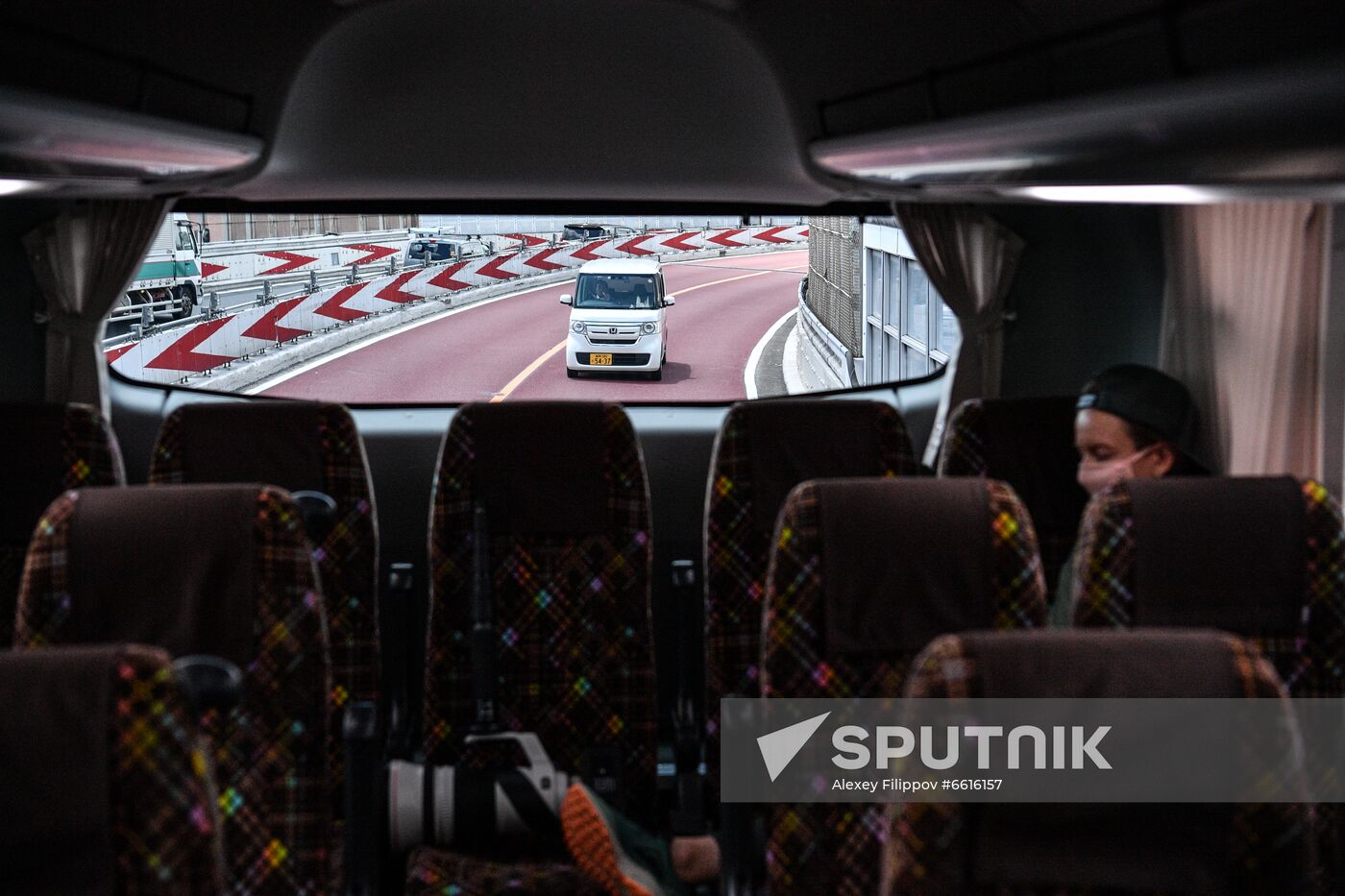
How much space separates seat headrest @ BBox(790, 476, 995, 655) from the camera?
7.47 feet

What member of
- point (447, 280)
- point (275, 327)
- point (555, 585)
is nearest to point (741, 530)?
point (555, 585)

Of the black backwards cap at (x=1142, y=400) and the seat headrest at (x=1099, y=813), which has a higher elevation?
the black backwards cap at (x=1142, y=400)

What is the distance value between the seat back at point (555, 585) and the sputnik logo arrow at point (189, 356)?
3.04m

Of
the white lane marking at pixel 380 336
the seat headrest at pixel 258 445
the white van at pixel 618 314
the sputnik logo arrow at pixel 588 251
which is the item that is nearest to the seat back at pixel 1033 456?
the seat headrest at pixel 258 445

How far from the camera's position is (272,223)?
20.7 ft

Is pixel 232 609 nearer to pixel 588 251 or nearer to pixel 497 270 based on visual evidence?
pixel 588 251

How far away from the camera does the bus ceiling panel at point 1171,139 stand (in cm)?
167

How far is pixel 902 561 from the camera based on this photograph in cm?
231

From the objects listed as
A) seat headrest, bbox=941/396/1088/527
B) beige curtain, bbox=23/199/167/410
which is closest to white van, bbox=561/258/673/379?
beige curtain, bbox=23/199/167/410

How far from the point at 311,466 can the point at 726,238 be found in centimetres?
334

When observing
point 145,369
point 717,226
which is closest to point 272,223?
point 145,369

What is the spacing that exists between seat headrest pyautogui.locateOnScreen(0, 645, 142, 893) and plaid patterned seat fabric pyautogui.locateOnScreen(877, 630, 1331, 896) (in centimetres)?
98

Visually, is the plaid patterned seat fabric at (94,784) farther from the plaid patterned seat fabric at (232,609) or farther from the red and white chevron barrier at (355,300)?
the red and white chevron barrier at (355,300)

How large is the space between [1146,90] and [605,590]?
6.21 feet
